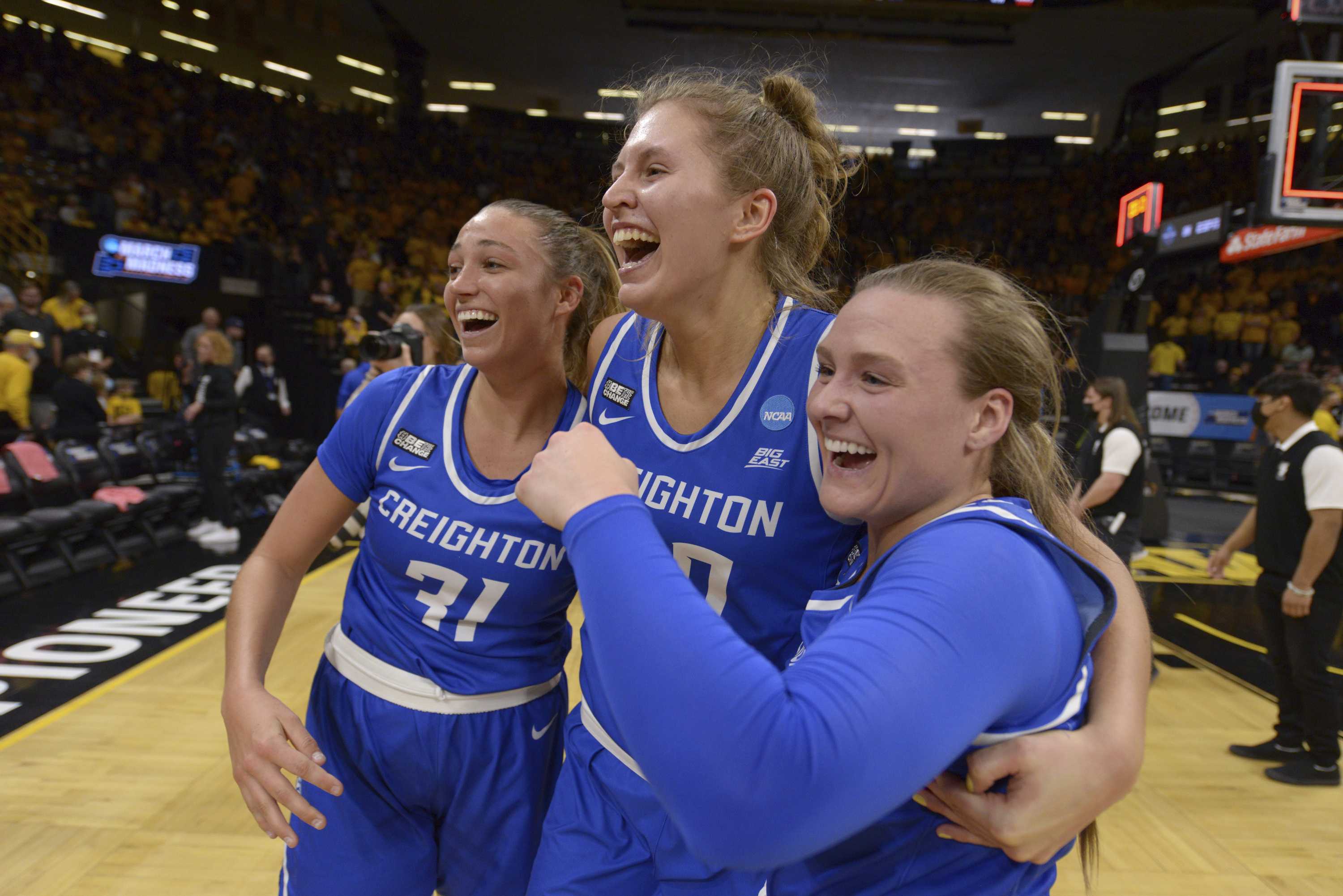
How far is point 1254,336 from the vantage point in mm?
15188

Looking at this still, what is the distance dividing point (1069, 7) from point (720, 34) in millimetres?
6184

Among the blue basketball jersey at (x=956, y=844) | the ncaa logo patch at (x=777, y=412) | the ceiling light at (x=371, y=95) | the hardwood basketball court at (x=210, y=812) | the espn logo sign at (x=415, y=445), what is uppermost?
the ceiling light at (x=371, y=95)

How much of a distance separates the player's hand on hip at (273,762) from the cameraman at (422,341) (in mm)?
2523

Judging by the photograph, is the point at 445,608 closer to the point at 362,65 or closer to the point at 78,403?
the point at 78,403

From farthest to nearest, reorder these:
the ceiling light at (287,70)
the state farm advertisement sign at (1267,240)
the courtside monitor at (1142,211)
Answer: the ceiling light at (287,70)
the state farm advertisement sign at (1267,240)
the courtside monitor at (1142,211)

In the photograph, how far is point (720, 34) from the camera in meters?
17.5

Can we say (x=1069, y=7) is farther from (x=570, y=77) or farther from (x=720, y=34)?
(x=570, y=77)

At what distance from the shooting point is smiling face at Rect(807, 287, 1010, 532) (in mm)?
952

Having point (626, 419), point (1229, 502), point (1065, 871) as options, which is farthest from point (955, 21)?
point (626, 419)

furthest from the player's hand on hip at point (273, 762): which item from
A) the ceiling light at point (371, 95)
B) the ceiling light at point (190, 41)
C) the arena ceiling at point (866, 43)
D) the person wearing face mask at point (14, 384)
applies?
the ceiling light at point (371, 95)

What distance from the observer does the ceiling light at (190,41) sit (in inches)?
674

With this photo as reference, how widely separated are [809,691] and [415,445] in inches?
45.3

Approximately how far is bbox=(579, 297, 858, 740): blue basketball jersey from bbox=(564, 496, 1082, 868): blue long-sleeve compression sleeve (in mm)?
508

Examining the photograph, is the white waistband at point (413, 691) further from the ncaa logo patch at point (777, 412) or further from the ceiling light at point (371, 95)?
the ceiling light at point (371, 95)
